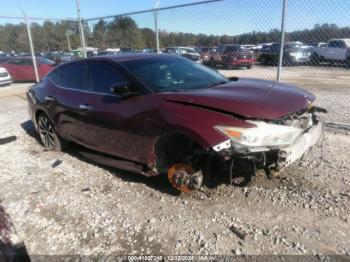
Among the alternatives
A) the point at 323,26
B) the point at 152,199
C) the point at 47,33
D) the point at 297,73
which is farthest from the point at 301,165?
the point at 47,33

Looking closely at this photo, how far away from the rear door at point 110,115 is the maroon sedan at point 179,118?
0.04 ft

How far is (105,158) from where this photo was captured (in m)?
4.12

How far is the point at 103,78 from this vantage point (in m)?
4.04

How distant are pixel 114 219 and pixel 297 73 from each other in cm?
1521

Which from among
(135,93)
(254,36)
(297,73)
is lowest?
(297,73)

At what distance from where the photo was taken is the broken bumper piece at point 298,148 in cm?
281

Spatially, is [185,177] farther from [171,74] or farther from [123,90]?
[171,74]

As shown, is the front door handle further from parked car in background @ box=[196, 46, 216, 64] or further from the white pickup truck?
the white pickup truck

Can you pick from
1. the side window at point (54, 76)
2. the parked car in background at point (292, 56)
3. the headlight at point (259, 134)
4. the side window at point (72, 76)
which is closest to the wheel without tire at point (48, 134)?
the side window at point (54, 76)

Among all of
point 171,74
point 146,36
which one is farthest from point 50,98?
point 146,36

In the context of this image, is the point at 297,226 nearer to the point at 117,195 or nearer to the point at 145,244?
the point at 145,244

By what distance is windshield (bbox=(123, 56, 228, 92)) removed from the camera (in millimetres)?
3579

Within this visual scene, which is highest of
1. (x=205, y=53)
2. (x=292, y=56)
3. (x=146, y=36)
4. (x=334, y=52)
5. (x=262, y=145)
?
(x=146, y=36)

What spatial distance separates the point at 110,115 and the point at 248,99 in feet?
5.53
